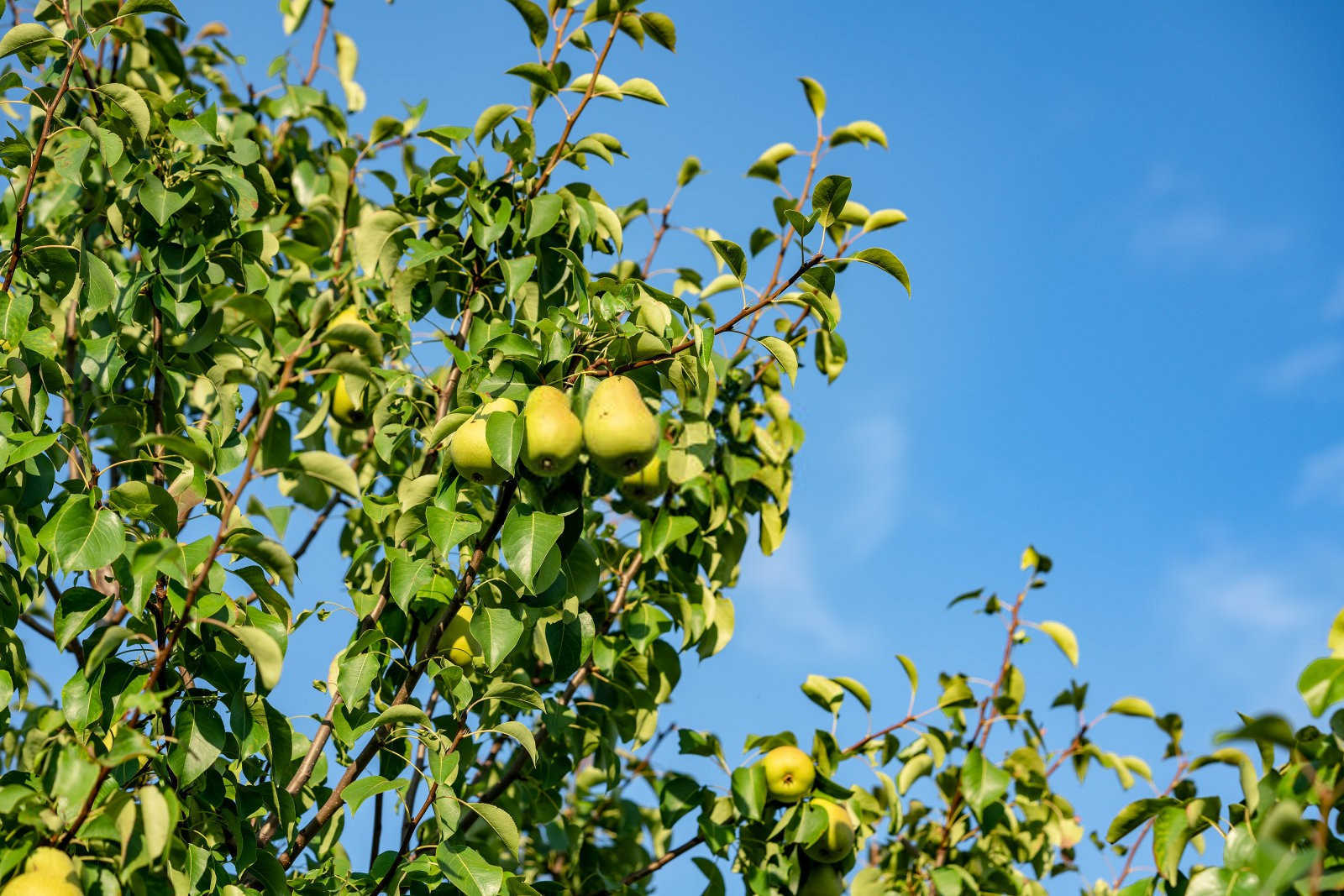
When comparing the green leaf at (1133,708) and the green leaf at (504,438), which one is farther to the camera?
the green leaf at (1133,708)

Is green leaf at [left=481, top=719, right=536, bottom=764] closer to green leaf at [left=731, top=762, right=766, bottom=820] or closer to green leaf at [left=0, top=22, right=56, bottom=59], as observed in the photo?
green leaf at [left=731, top=762, right=766, bottom=820]

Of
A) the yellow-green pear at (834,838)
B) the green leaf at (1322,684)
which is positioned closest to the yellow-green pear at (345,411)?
the yellow-green pear at (834,838)

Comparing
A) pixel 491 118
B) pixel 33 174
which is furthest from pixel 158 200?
pixel 491 118

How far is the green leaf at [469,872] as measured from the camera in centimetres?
283

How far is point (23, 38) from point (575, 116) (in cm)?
160

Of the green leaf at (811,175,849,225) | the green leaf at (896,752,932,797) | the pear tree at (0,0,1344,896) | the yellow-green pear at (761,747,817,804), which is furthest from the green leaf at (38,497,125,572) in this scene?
the green leaf at (896,752,932,797)

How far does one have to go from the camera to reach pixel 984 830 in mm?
4219

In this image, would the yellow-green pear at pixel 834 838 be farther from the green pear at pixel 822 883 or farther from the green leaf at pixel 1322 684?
the green leaf at pixel 1322 684

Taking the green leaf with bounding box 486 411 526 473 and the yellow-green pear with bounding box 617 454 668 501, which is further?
the yellow-green pear with bounding box 617 454 668 501

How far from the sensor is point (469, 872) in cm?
287

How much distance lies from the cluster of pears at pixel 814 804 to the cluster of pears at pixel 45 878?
7.26ft

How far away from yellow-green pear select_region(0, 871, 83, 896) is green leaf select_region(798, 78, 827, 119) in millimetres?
3288

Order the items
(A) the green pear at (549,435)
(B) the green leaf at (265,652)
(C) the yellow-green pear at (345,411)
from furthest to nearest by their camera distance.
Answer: (C) the yellow-green pear at (345,411), (A) the green pear at (549,435), (B) the green leaf at (265,652)

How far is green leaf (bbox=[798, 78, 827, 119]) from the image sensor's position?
13.5ft
